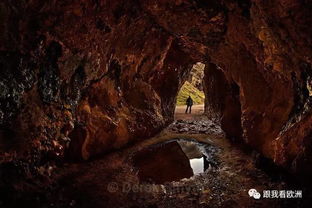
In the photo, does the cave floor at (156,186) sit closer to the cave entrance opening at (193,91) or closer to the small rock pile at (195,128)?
the small rock pile at (195,128)

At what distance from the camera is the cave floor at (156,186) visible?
4.67 m

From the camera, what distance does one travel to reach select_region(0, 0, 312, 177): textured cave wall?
4.70m

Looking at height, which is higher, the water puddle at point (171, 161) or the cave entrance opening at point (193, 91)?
the cave entrance opening at point (193, 91)

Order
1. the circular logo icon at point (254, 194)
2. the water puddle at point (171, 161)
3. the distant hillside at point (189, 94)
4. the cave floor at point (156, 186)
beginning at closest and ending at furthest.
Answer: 1. the cave floor at point (156, 186)
2. the circular logo icon at point (254, 194)
3. the water puddle at point (171, 161)
4. the distant hillside at point (189, 94)

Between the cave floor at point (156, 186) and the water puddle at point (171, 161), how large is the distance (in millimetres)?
115

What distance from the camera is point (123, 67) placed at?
354 inches

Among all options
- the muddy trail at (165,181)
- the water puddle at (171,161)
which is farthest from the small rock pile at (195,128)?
the muddy trail at (165,181)

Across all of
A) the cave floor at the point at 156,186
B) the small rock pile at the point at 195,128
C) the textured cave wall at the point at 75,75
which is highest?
the textured cave wall at the point at 75,75

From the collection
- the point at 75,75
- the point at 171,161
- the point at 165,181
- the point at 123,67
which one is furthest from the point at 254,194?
the point at 123,67

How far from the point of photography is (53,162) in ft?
20.3

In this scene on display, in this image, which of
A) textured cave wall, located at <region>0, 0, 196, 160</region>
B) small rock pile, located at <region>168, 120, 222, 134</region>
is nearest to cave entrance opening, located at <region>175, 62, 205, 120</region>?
small rock pile, located at <region>168, 120, 222, 134</region>

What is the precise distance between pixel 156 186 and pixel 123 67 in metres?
5.01

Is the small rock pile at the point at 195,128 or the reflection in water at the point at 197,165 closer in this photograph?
the reflection in water at the point at 197,165

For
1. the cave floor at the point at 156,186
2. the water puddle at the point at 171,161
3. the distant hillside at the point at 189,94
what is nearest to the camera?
the cave floor at the point at 156,186
